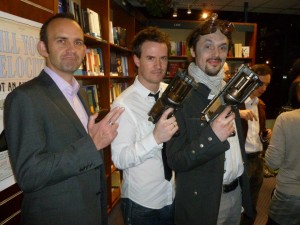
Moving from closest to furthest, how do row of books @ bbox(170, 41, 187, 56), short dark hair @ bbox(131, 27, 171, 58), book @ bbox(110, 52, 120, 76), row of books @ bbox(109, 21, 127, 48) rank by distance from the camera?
short dark hair @ bbox(131, 27, 171, 58), book @ bbox(110, 52, 120, 76), row of books @ bbox(109, 21, 127, 48), row of books @ bbox(170, 41, 187, 56)

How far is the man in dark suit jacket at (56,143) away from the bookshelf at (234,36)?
350cm

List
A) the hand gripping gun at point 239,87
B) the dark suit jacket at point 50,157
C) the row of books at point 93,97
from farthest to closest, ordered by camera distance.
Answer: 1. the row of books at point 93,97
2. the hand gripping gun at point 239,87
3. the dark suit jacket at point 50,157

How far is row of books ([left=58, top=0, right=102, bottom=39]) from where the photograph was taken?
2082mm

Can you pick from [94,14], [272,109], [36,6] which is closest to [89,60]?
[94,14]

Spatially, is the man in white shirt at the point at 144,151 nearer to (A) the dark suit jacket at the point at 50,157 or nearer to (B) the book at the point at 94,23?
(A) the dark suit jacket at the point at 50,157

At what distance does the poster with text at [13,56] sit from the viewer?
1310 mm

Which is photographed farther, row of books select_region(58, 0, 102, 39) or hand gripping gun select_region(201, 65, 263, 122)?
row of books select_region(58, 0, 102, 39)

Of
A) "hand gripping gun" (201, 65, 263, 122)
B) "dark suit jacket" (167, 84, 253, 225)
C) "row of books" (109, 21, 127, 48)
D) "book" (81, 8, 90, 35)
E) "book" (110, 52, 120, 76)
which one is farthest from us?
"row of books" (109, 21, 127, 48)

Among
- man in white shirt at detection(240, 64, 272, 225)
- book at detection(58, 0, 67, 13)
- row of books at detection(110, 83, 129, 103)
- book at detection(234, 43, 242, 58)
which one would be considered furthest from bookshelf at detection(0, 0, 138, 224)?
book at detection(234, 43, 242, 58)

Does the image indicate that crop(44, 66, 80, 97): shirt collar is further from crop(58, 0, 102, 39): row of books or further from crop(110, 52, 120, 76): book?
crop(110, 52, 120, 76): book

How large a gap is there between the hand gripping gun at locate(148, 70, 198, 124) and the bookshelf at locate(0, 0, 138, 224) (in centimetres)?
99

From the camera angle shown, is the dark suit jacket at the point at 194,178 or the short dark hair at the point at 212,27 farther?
the short dark hair at the point at 212,27

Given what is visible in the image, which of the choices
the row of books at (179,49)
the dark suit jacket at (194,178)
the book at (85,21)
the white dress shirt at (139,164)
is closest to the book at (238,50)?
the row of books at (179,49)

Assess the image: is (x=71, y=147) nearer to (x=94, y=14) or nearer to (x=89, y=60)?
(x=89, y=60)
